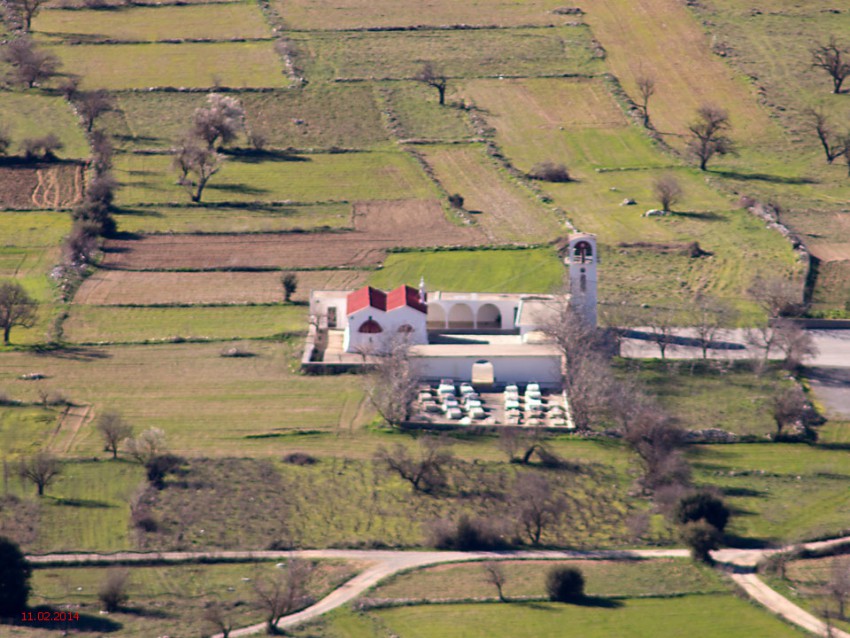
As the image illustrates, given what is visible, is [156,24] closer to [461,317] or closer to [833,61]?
[833,61]

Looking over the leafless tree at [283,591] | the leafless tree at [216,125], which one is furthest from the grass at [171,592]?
the leafless tree at [216,125]

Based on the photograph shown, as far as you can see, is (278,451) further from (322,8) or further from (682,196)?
(322,8)

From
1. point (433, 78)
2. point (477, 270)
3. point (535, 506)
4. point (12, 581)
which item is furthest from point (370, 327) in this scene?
point (433, 78)

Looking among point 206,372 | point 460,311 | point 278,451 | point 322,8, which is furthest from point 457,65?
point 278,451

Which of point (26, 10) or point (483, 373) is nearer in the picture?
point (483, 373)

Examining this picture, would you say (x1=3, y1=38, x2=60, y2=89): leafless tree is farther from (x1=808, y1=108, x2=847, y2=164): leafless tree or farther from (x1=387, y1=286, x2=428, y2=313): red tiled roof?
(x1=808, y1=108, x2=847, y2=164): leafless tree

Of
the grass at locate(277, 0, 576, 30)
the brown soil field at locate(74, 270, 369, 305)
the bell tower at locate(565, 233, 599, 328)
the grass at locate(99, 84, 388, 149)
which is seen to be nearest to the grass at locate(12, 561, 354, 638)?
the bell tower at locate(565, 233, 599, 328)
